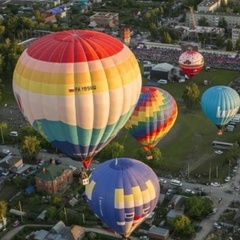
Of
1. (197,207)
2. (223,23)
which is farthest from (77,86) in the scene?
(223,23)

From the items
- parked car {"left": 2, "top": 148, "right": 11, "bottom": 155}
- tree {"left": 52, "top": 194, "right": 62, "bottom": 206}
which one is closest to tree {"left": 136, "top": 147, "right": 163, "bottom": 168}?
tree {"left": 52, "top": 194, "right": 62, "bottom": 206}

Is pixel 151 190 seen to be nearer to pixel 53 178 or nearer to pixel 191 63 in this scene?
pixel 53 178

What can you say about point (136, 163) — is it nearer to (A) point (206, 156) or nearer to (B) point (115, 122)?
(B) point (115, 122)

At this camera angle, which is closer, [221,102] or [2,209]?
[2,209]

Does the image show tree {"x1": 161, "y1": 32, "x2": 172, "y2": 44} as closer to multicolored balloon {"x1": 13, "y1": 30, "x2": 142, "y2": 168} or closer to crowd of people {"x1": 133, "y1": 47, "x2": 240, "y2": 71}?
crowd of people {"x1": 133, "y1": 47, "x2": 240, "y2": 71}

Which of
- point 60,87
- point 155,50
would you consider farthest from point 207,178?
point 155,50

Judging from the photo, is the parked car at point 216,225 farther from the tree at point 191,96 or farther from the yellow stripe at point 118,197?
the tree at point 191,96

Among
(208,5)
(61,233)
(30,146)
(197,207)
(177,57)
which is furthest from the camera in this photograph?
(208,5)
